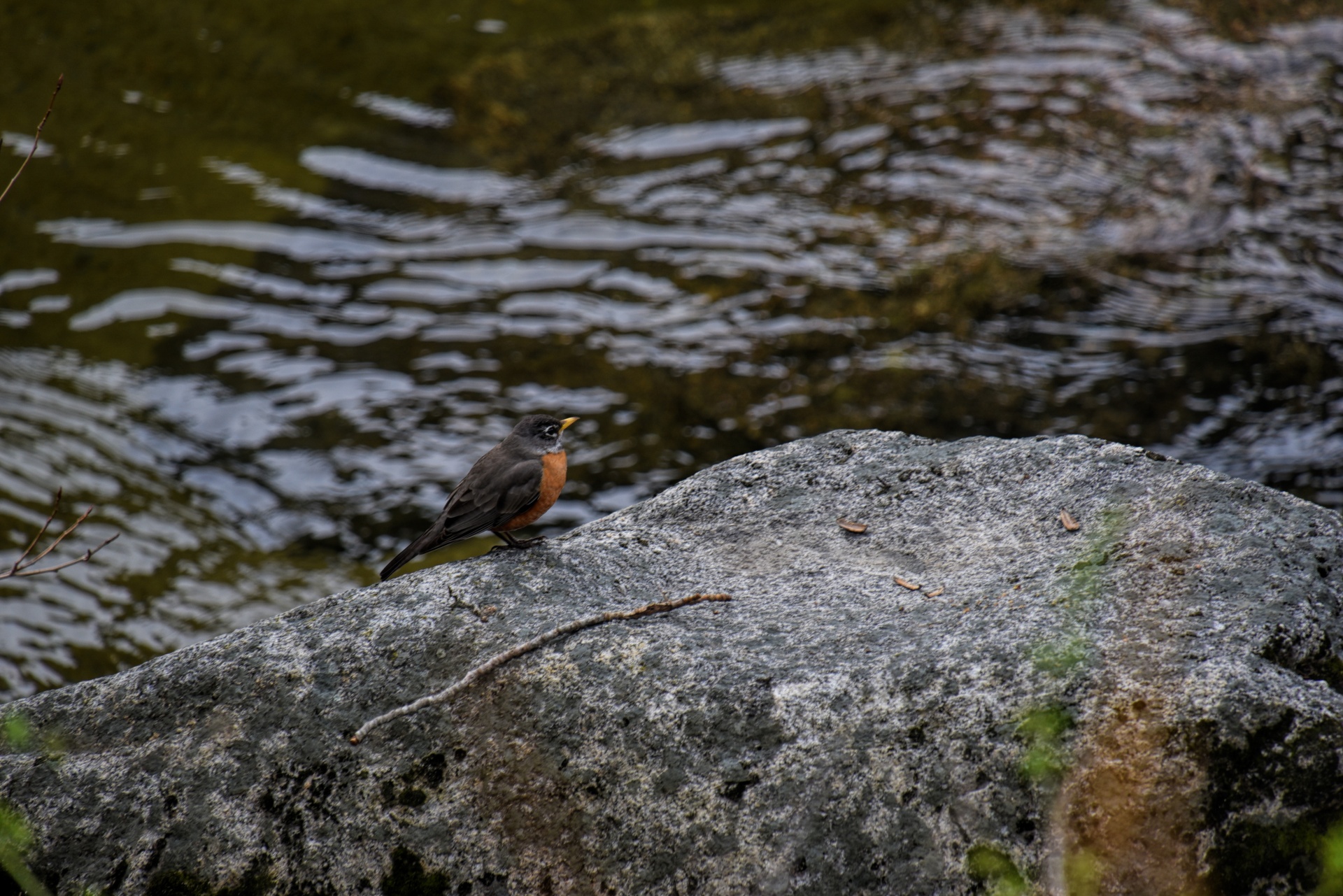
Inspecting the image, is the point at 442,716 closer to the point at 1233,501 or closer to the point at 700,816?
the point at 700,816

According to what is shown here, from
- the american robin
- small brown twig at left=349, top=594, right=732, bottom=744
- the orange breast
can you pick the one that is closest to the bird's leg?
the american robin

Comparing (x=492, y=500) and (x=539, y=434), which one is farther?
(x=539, y=434)

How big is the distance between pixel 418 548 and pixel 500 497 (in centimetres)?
47

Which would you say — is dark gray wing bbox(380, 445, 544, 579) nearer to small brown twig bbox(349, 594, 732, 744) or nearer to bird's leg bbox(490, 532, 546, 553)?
bird's leg bbox(490, 532, 546, 553)

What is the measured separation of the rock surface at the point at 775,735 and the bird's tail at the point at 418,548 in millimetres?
596

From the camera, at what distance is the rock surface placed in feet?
9.66

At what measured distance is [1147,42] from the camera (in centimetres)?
1420

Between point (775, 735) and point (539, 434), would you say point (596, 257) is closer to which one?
point (539, 434)

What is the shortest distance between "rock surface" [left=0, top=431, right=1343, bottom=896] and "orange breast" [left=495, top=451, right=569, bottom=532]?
1.06 m

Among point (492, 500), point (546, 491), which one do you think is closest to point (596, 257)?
point (546, 491)

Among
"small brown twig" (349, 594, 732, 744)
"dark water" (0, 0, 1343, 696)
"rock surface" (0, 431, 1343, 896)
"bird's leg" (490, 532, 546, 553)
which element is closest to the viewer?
"rock surface" (0, 431, 1343, 896)

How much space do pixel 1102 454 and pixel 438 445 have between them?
7391 mm

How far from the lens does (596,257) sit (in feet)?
40.7

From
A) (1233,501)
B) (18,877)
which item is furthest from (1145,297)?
(18,877)
